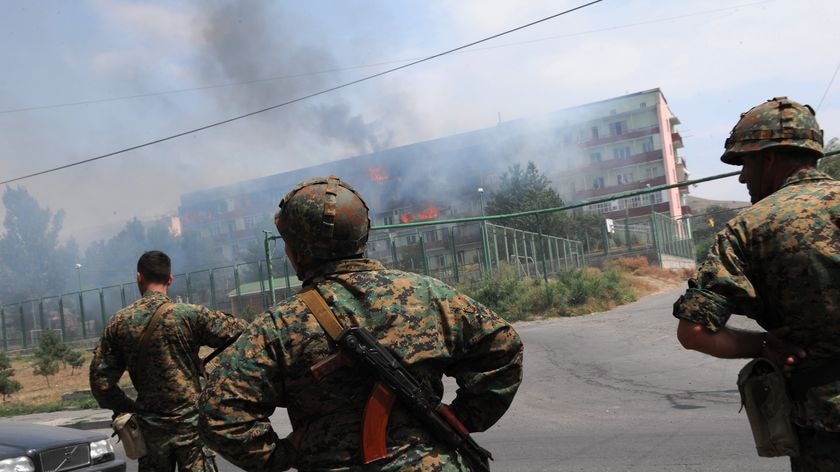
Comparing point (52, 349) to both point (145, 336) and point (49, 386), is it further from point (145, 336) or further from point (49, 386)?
point (145, 336)

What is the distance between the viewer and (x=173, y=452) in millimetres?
4070

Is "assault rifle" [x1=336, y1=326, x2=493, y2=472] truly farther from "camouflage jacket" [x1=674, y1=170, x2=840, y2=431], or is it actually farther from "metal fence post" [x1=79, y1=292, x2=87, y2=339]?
"metal fence post" [x1=79, y1=292, x2=87, y2=339]

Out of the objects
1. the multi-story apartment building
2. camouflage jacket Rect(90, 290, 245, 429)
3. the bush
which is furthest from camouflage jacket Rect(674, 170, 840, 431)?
the multi-story apartment building

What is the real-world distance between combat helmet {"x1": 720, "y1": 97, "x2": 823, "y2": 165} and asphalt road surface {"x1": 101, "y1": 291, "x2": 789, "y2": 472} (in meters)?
3.01

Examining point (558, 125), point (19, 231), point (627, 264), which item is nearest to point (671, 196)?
point (558, 125)

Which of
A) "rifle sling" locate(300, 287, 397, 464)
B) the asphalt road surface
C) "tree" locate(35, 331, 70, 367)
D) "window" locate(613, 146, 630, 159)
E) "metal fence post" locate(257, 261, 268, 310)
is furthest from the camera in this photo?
"window" locate(613, 146, 630, 159)

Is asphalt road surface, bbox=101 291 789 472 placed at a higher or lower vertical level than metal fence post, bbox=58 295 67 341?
lower

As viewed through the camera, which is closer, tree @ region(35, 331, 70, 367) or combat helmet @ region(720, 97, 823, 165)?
combat helmet @ region(720, 97, 823, 165)

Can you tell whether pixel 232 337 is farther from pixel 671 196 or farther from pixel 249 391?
pixel 671 196

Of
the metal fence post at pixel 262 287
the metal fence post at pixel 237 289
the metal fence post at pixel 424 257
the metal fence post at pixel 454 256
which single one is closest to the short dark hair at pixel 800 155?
the metal fence post at pixel 424 257

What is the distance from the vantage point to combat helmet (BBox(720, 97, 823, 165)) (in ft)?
8.16

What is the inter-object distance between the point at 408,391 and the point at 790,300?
3.92 ft

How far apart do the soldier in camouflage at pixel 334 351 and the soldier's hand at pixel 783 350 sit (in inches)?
31.3

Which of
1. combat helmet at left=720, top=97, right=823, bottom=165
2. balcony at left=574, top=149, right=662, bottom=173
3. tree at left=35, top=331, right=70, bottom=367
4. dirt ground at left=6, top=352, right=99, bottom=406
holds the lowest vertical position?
dirt ground at left=6, top=352, right=99, bottom=406
